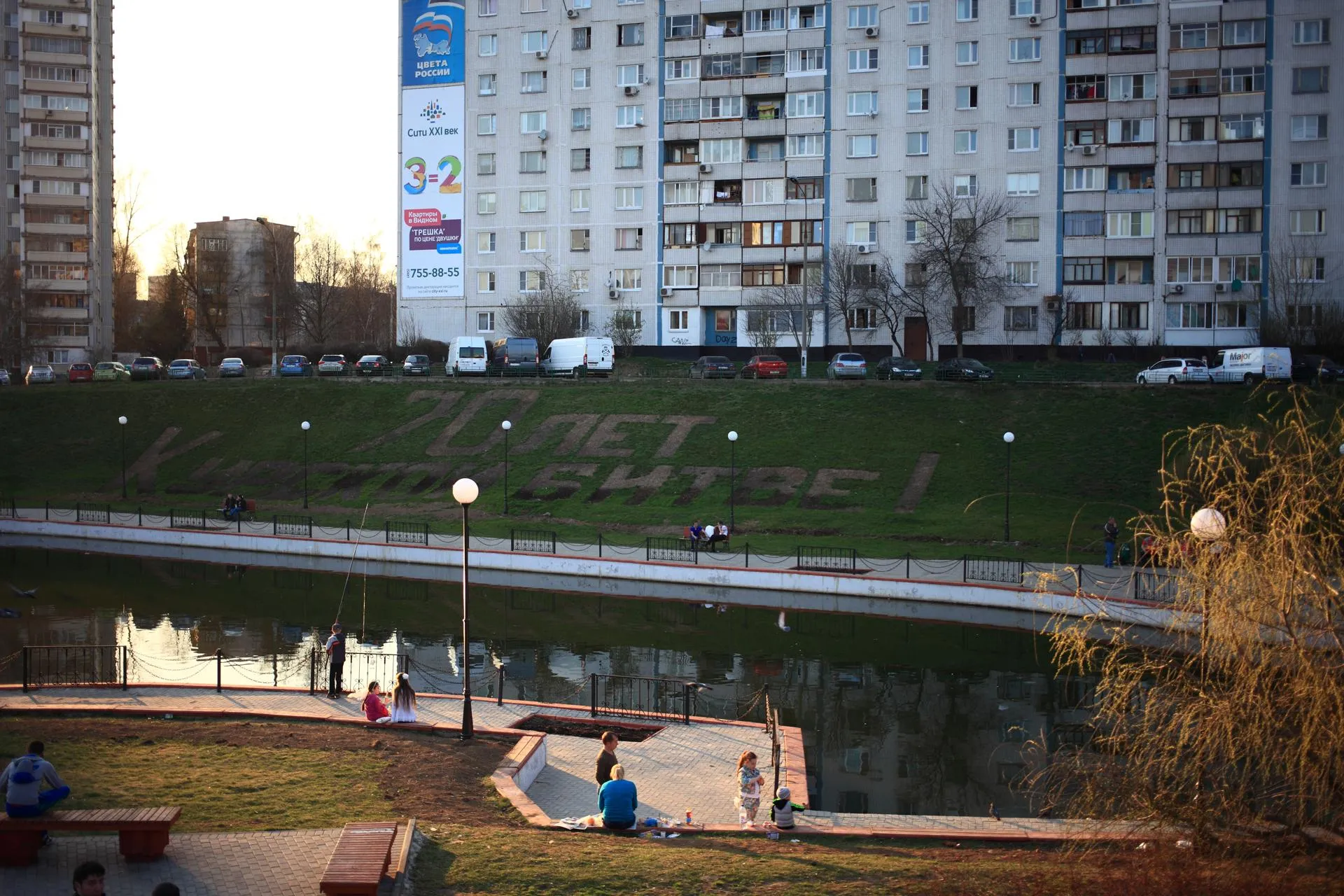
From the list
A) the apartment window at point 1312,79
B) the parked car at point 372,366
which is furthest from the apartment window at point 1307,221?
the parked car at point 372,366

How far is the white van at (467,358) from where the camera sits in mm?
65188

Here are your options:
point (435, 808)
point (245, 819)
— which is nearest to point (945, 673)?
point (435, 808)

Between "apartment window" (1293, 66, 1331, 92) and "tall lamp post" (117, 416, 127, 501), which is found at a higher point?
"apartment window" (1293, 66, 1331, 92)

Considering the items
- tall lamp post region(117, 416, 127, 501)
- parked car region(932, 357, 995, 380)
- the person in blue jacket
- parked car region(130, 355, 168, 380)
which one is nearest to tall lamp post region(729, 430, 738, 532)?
parked car region(932, 357, 995, 380)

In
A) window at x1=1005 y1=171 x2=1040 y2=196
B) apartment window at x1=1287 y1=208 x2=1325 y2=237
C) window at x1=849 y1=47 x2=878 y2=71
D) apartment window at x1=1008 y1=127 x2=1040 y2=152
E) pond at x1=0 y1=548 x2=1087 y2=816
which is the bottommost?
pond at x1=0 y1=548 x2=1087 y2=816

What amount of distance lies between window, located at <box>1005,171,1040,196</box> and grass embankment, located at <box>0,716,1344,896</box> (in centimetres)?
5966

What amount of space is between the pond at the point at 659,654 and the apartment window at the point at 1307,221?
4845 cm

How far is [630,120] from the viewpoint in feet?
246

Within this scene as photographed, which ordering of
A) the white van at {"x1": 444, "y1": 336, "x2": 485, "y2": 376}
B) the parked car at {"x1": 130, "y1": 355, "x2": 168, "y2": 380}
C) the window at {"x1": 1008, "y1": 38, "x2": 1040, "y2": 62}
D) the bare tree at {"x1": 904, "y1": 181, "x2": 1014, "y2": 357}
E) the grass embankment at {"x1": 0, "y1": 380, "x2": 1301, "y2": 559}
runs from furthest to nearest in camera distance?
the parked car at {"x1": 130, "y1": 355, "x2": 168, "y2": 380} → the window at {"x1": 1008, "y1": 38, "x2": 1040, "y2": 62} → the bare tree at {"x1": 904, "y1": 181, "x2": 1014, "y2": 357} → the white van at {"x1": 444, "y1": 336, "x2": 485, "y2": 376} → the grass embankment at {"x1": 0, "y1": 380, "x2": 1301, "y2": 559}

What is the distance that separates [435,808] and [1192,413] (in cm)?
4289

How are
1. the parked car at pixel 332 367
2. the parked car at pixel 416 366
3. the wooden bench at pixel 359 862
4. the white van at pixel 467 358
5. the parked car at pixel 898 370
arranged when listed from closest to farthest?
1. the wooden bench at pixel 359 862
2. the parked car at pixel 898 370
3. the white van at pixel 467 358
4. the parked car at pixel 416 366
5. the parked car at pixel 332 367

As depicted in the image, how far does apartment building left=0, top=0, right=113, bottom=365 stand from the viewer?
9269 cm

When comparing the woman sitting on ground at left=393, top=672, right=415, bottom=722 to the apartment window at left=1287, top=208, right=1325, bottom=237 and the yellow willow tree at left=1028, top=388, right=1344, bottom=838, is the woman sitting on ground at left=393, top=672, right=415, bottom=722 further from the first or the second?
the apartment window at left=1287, top=208, right=1325, bottom=237

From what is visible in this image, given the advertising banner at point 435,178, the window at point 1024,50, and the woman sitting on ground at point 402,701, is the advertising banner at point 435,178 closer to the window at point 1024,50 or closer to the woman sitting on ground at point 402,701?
the window at point 1024,50
